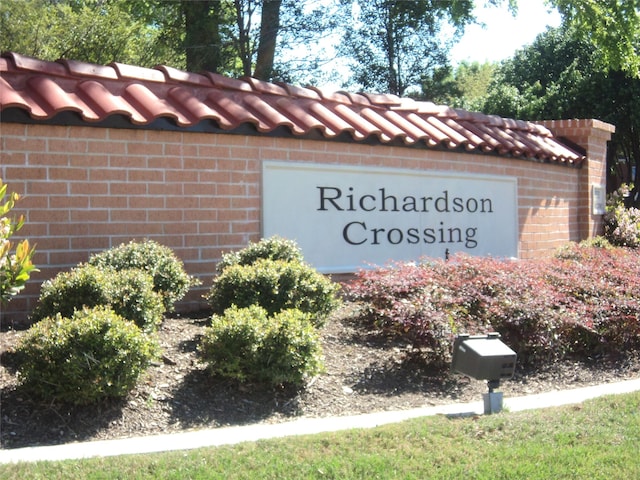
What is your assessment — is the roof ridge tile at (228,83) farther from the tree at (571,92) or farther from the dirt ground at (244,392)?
the tree at (571,92)

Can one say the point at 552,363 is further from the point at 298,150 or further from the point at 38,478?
the point at 38,478

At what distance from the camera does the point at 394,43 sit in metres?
24.2

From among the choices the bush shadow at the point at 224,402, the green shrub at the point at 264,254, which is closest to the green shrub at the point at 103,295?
the bush shadow at the point at 224,402

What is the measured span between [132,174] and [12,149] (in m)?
1.27

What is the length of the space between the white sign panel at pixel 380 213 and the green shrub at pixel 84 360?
405 centimetres

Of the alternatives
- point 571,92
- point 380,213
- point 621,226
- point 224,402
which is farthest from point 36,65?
point 571,92

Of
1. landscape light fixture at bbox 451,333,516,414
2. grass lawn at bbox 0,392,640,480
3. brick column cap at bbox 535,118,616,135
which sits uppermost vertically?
brick column cap at bbox 535,118,616,135

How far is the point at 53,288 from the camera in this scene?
7023mm

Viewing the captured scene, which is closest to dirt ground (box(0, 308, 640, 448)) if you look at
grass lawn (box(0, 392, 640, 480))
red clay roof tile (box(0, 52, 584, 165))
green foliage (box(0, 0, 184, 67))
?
grass lawn (box(0, 392, 640, 480))

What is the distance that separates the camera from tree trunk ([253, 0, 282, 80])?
19.3 metres

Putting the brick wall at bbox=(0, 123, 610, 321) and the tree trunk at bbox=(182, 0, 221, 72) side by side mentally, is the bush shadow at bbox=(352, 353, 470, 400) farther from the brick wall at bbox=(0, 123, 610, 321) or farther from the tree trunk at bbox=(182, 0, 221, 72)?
the tree trunk at bbox=(182, 0, 221, 72)

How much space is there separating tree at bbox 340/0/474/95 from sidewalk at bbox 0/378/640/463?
1685 cm

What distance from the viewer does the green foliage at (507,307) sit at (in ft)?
A: 24.9

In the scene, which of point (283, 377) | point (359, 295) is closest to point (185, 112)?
point (359, 295)
